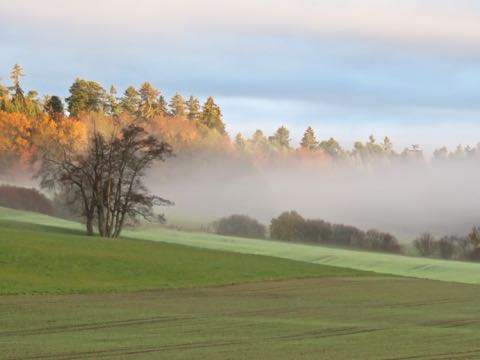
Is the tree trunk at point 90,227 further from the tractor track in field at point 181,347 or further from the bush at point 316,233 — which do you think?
the tractor track in field at point 181,347

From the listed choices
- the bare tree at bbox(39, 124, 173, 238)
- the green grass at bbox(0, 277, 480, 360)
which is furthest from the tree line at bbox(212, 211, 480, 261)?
the green grass at bbox(0, 277, 480, 360)

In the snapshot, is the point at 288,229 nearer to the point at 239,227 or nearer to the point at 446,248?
the point at 239,227

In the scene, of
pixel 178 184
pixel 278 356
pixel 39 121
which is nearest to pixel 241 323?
pixel 278 356

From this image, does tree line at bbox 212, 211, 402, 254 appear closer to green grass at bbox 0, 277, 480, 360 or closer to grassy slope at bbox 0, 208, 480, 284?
grassy slope at bbox 0, 208, 480, 284

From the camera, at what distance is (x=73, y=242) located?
62031mm

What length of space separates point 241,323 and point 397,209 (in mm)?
159996

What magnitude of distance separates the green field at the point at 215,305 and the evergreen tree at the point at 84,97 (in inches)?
4349

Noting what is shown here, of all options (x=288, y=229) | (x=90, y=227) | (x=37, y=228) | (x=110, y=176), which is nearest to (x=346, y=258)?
(x=110, y=176)

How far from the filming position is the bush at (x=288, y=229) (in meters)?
108

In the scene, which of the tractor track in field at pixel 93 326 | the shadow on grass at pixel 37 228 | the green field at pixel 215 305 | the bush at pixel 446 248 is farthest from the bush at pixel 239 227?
the tractor track in field at pixel 93 326

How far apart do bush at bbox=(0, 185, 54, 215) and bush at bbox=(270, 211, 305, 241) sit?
2768cm

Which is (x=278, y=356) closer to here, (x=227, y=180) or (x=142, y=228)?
(x=142, y=228)

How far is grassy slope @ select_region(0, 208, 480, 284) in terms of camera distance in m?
63.9

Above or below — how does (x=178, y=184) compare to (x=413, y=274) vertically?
above
